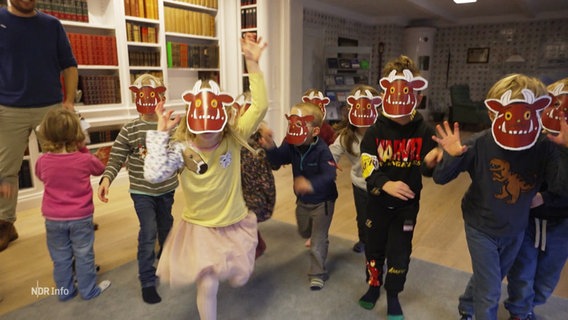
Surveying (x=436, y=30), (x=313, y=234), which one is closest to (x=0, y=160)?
(x=313, y=234)

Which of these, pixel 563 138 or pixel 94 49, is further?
pixel 94 49

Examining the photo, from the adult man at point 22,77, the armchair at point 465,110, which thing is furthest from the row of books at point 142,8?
the armchair at point 465,110

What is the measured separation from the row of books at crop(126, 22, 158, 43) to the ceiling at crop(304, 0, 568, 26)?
3.31m

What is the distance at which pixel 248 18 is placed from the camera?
507 centimetres

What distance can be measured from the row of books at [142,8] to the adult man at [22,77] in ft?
5.15

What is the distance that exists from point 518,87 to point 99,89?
370 cm

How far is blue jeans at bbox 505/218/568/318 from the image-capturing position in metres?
1.67

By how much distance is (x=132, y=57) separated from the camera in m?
4.14

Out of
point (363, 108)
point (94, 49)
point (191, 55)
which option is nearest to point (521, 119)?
point (363, 108)

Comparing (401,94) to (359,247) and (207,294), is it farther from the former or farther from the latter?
(359,247)

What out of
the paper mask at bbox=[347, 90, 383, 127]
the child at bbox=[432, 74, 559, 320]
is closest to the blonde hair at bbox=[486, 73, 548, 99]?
the child at bbox=[432, 74, 559, 320]

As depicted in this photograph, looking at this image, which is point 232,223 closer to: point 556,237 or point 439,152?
point 439,152

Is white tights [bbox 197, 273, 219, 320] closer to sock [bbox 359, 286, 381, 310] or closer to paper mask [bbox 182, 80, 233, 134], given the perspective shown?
paper mask [bbox 182, 80, 233, 134]

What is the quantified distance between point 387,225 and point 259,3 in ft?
13.1
